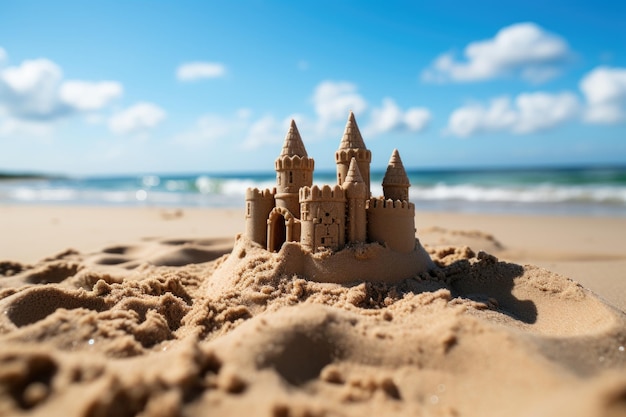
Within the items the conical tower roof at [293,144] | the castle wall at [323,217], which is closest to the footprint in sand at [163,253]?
the conical tower roof at [293,144]

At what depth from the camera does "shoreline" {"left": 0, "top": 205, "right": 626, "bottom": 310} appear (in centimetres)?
885

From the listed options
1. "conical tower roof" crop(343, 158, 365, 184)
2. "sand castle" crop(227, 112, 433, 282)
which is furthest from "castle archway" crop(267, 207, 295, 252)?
"conical tower roof" crop(343, 158, 365, 184)

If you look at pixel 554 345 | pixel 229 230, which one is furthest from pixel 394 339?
pixel 229 230

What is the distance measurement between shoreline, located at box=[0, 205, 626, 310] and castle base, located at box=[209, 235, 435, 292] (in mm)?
3450

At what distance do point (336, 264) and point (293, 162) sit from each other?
1.92 meters

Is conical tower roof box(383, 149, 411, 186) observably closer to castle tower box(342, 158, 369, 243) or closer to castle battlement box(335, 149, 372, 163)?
castle battlement box(335, 149, 372, 163)

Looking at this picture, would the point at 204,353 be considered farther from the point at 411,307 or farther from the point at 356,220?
the point at 356,220

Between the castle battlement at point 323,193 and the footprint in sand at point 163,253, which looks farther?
the footprint in sand at point 163,253

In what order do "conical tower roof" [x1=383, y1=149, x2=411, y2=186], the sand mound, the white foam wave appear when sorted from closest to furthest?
the sand mound
"conical tower roof" [x1=383, y1=149, x2=411, y2=186]
the white foam wave

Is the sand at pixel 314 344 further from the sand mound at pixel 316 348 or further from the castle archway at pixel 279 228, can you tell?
the castle archway at pixel 279 228

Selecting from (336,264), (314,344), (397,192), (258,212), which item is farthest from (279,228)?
(314,344)

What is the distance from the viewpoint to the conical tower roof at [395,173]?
701 centimetres

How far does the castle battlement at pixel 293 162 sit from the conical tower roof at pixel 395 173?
55.6 inches

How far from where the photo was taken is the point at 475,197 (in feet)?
89.5
